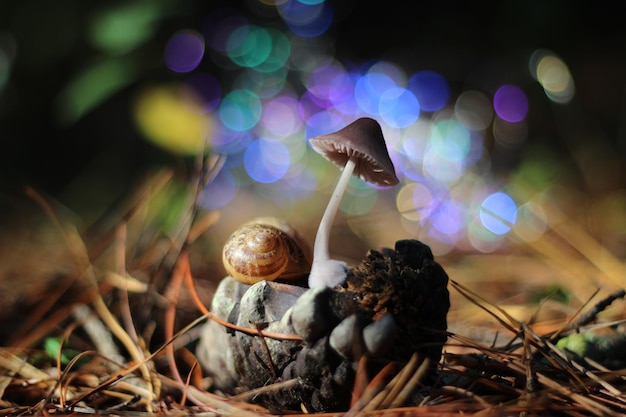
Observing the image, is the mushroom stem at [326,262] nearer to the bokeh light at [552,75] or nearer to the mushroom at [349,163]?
the mushroom at [349,163]

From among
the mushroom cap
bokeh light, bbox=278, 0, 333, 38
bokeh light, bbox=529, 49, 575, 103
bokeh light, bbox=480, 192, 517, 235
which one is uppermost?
bokeh light, bbox=529, 49, 575, 103

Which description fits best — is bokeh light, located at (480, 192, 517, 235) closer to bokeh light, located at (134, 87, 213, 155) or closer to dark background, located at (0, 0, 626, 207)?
dark background, located at (0, 0, 626, 207)

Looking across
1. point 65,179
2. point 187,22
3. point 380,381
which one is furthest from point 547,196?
point 65,179

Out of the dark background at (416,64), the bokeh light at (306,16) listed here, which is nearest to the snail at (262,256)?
the dark background at (416,64)

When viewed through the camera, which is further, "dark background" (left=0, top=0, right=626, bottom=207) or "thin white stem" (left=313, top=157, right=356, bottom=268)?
→ "dark background" (left=0, top=0, right=626, bottom=207)

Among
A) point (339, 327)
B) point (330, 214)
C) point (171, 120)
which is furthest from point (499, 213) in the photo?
point (339, 327)

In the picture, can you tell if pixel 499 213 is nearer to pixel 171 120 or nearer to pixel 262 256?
pixel 171 120

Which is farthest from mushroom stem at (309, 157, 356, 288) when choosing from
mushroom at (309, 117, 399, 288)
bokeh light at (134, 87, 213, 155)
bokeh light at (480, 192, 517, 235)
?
bokeh light at (480, 192, 517, 235)

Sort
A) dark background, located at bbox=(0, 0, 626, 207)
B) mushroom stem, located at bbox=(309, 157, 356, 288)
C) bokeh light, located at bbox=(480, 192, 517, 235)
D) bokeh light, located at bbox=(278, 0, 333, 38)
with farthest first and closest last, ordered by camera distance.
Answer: bokeh light, located at bbox=(278, 0, 333, 38) → bokeh light, located at bbox=(480, 192, 517, 235) → dark background, located at bbox=(0, 0, 626, 207) → mushroom stem, located at bbox=(309, 157, 356, 288)
